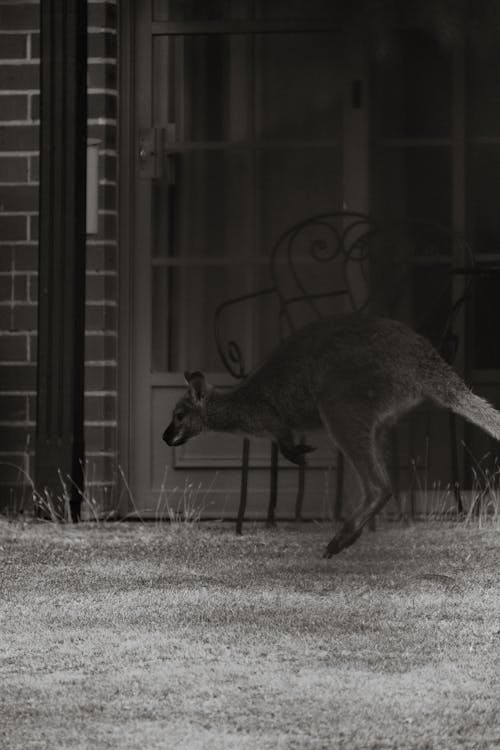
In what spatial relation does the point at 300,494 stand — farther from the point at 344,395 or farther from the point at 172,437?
the point at 344,395

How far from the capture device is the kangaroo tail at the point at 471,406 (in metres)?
5.71

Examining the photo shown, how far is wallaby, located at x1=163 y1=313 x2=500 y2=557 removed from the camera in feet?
18.3

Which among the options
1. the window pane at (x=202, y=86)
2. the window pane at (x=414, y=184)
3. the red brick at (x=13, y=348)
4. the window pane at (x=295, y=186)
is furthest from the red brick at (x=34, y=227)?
the window pane at (x=414, y=184)

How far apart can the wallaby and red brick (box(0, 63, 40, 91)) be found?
1.53 meters

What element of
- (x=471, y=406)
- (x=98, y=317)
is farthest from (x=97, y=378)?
(x=471, y=406)

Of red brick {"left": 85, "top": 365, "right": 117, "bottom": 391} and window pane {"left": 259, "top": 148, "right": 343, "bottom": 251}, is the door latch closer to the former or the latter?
window pane {"left": 259, "top": 148, "right": 343, "bottom": 251}

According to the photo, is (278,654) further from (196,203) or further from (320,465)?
(196,203)

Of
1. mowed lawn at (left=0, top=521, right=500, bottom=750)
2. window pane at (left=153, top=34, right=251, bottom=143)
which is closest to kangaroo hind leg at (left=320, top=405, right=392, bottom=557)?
mowed lawn at (left=0, top=521, right=500, bottom=750)

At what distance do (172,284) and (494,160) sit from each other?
4.59 ft

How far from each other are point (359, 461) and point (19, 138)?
2141mm

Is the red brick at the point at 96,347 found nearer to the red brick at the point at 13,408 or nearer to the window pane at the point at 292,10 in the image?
the red brick at the point at 13,408

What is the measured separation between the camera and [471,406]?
5730 mm

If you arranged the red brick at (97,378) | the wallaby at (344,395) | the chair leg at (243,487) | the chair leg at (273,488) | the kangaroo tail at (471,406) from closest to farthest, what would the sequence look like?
the wallaby at (344,395) < the kangaroo tail at (471,406) < the chair leg at (243,487) < the chair leg at (273,488) < the red brick at (97,378)

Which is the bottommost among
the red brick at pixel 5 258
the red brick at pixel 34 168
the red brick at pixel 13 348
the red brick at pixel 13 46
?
the red brick at pixel 13 348
